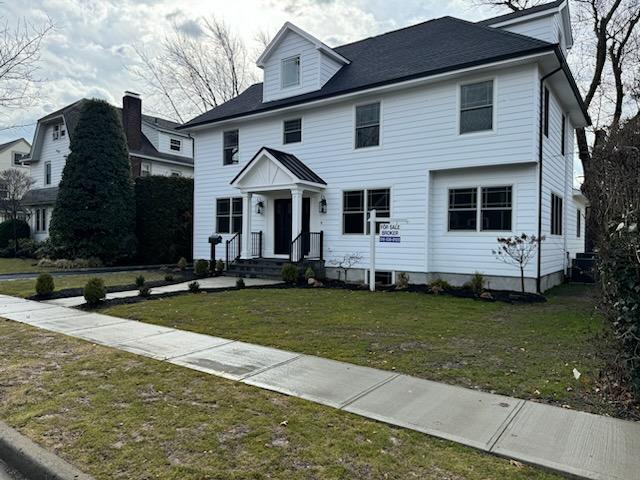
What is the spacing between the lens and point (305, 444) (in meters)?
3.13

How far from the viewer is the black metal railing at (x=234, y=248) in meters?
16.2

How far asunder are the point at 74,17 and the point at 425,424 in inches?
378

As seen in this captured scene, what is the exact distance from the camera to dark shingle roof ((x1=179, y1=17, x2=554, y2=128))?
11.3 m

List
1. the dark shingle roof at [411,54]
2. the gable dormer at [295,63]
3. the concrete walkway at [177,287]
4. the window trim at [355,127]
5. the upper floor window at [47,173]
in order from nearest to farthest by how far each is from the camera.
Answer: the concrete walkway at [177,287], the dark shingle roof at [411,54], the window trim at [355,127], the gable dormer at [295,63], the upper floor window at [47,173]

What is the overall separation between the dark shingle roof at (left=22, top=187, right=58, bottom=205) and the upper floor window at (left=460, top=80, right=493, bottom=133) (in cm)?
2346

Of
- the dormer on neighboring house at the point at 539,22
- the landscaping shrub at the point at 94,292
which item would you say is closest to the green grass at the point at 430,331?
the landscaping shrub at the point at 94,292

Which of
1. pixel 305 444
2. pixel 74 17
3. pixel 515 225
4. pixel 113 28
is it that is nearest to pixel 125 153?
pixel 113 28

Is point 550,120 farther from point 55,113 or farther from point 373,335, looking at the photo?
point 55,113

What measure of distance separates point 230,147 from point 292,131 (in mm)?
3088

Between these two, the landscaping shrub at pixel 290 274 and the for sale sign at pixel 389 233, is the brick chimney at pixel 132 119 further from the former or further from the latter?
the for sale sign at pixel 389 233

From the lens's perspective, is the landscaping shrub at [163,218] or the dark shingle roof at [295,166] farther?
the landscaping shrub at [163,218]

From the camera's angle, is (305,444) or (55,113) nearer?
(305,444)

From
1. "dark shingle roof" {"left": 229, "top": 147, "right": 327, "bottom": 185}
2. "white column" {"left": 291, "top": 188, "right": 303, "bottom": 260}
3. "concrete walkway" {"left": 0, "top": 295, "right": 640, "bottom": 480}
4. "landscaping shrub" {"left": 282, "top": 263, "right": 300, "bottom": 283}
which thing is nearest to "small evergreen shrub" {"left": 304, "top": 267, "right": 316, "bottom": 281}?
"landscaping shrub" {"left": 282, "top": 263, "right": 300, "bottom": 283}

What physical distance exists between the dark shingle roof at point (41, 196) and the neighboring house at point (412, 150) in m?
13.6
